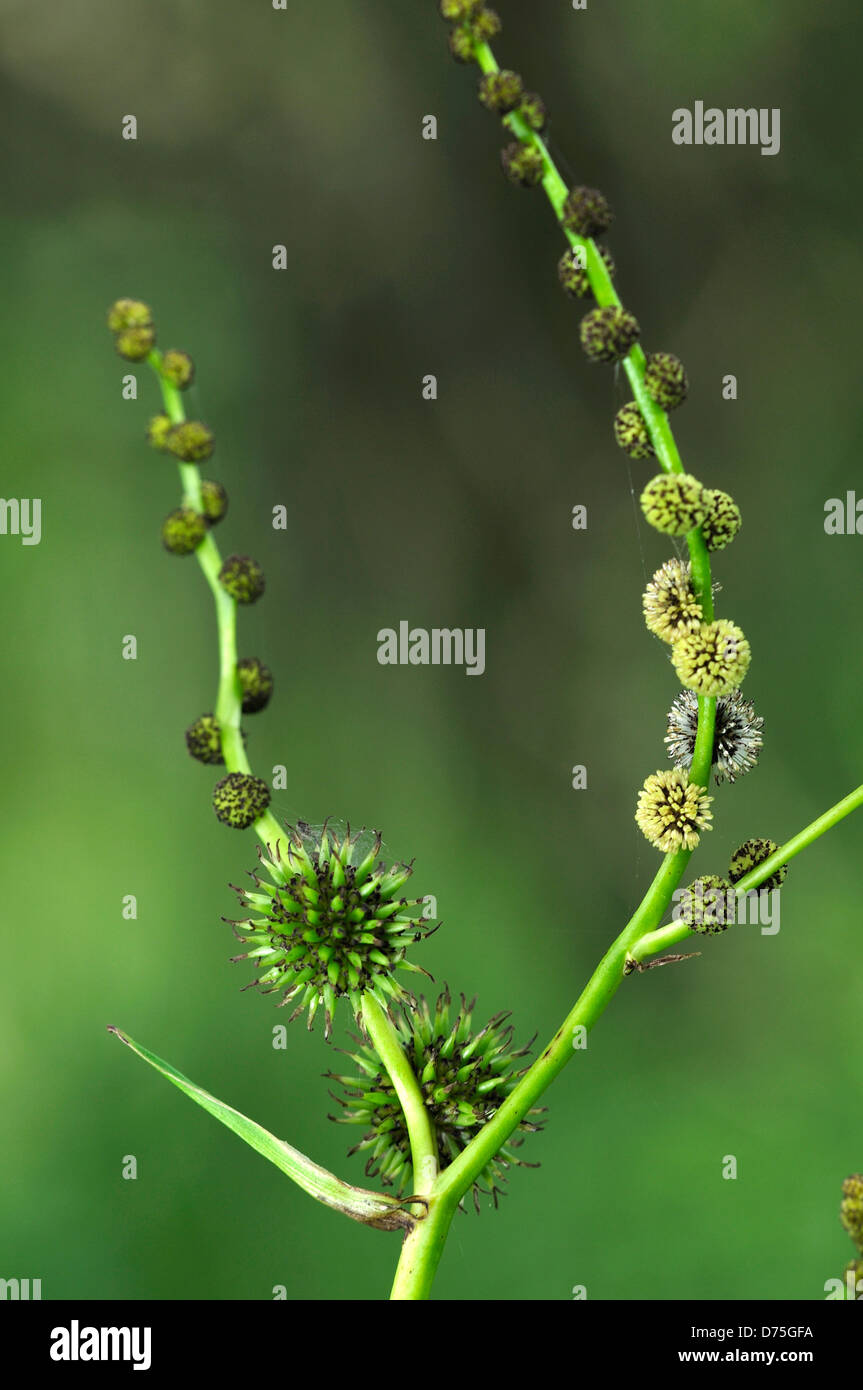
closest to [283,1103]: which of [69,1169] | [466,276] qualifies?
[69,1169]

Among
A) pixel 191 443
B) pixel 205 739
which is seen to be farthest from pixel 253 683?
pixel 191 443

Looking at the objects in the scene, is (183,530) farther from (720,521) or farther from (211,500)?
(720,521)

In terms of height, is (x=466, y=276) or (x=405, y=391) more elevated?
(x=466, y=276)

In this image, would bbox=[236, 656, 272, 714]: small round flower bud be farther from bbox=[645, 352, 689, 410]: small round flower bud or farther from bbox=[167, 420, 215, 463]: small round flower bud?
bbox=[645, 352, 689, 410]: small round flower bud

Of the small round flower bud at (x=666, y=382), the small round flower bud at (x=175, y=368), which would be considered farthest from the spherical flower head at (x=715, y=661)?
the small round flower bud at (x=175, y=368)

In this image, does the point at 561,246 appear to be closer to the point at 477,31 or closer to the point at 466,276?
the point at 466,276

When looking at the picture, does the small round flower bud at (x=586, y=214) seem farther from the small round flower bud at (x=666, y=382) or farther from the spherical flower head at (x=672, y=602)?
the spherical flower head at (x=672, y=602)
